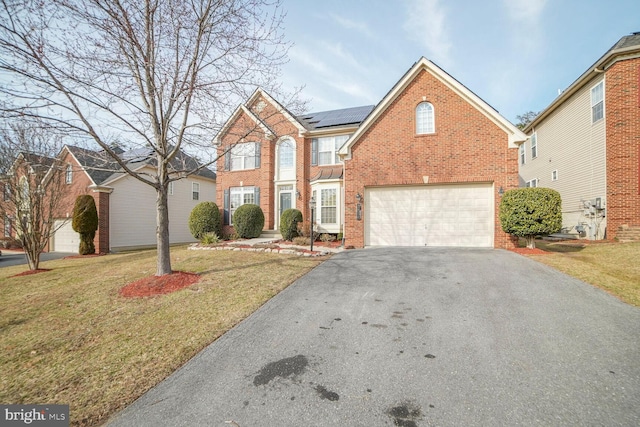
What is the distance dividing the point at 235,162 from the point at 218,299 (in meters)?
13.2

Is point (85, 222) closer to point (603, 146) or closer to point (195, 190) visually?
point (195, 190)

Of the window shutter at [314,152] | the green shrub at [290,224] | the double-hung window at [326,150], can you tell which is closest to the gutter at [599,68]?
the double-hung window at [326,150]

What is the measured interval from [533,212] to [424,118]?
5128 millimetres

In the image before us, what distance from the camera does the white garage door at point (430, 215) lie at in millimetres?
9875

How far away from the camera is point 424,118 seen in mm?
10523

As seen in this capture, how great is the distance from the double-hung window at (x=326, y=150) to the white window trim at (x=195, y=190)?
1167 centimetres

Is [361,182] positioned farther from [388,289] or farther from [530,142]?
[530,142]

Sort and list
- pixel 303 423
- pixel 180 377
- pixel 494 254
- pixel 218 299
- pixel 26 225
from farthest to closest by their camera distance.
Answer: pixel 26 225
pixel 494 254
pixel 218 299
pixel 180 377
pixel 303 423

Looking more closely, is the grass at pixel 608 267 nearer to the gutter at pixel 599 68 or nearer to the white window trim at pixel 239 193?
the gutter at pixel 599 68

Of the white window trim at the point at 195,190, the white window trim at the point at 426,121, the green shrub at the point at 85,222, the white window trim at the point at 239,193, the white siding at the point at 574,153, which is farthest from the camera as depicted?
the white window trim at the point at 195,190

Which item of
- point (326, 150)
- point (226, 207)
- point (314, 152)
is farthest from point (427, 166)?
point (226, 207)

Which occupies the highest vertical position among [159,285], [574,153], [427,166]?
[574,153]

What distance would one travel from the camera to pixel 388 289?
5500mm

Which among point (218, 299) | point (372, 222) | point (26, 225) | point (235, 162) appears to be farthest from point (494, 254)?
point (26, 225)
